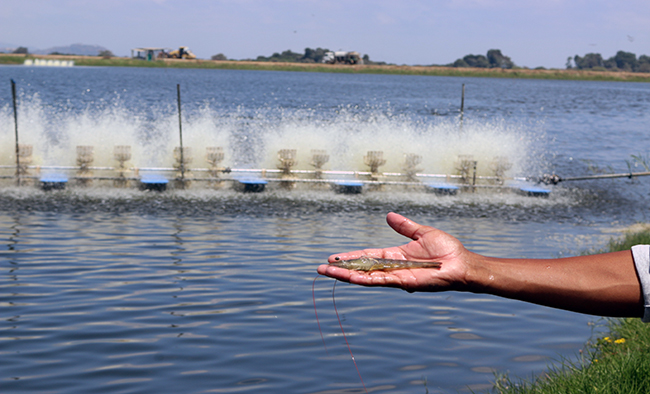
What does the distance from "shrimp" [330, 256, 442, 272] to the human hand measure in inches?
1.2

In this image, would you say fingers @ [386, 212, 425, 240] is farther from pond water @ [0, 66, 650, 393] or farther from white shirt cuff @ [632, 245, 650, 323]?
pond water @ [0, 66, 650, 393]

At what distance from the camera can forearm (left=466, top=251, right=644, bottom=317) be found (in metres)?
2.82

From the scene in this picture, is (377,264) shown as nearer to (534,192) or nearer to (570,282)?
(570,282)

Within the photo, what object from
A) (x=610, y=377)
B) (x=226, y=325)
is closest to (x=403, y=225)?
(x=610, y=377)

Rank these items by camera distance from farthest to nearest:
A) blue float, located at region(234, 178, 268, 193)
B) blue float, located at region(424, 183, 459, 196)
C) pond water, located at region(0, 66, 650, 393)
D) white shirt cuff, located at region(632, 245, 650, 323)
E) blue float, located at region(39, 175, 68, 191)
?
blue float, located at region(424, 183, 459, 196)
blue float, located at region(234, 178, 268, 193)
blue float, located at region(39, 175, 68, 191)
pond water, located at region(0, 66, 650, 393)
white shirt cuff, located at region(632, 245, 650, 323)

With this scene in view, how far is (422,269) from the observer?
125 inches

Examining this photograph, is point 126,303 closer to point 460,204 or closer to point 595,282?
point 595,282

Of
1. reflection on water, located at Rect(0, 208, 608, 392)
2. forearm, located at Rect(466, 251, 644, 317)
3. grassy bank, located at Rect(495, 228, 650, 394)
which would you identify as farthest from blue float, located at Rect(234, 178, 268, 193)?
forearm, located at Rect(466, 251, 644, 317)

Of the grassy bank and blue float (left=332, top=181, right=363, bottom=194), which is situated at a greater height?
the grassy bank

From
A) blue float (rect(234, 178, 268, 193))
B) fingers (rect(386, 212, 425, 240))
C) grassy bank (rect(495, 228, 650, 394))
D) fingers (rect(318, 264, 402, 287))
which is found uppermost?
fingers (rect(386, 212, 425, 240))

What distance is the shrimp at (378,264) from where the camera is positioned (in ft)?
10.5

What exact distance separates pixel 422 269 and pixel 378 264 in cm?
30

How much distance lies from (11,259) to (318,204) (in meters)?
9.13

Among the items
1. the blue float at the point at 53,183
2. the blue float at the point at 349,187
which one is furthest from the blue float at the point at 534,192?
the blue float at the point at 53,183
